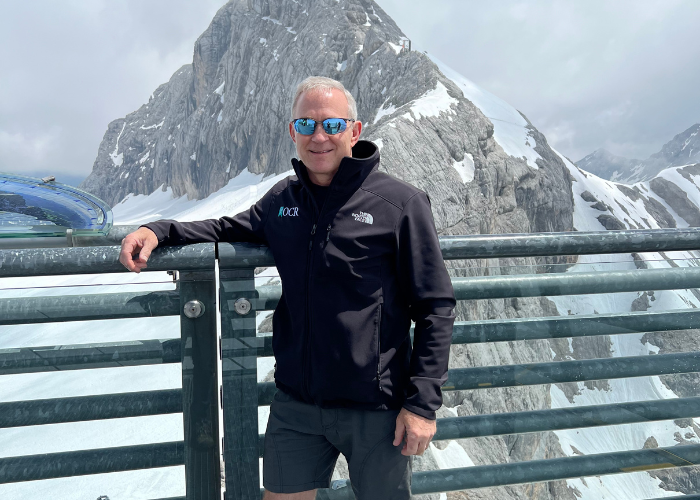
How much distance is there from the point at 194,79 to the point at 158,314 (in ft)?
415

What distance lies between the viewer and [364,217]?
1.75 m

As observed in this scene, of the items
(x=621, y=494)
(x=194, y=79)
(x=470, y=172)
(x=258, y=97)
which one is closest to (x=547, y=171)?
(x=470, y=172)

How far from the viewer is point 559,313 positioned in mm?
2193

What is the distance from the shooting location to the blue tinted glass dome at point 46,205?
3.45 metres

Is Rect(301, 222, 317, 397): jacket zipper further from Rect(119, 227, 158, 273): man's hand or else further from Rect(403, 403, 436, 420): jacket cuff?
Rect(119, 227, 158, 273): man's hand

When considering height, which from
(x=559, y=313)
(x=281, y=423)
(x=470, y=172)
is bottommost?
(x=281, y=423)

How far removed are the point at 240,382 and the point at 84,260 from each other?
704mm

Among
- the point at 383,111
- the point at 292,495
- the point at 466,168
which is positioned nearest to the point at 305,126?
the point at 292,495

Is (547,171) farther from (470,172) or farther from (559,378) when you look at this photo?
(559,378)

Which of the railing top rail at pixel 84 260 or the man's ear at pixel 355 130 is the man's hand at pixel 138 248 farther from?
the man's ear at pixel 355 130

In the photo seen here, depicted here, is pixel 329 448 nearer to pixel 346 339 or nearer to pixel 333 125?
pixel 346 339

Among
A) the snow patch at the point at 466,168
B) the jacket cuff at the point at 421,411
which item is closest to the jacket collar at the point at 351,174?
the jacket cuff at the point at 421,411

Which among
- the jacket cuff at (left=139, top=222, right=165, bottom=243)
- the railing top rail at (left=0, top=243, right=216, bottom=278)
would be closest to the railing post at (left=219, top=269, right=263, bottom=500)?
the railing top rail at (left=0, top=243, right=216, bottom=278)

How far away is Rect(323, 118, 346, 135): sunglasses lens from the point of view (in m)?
1.86
